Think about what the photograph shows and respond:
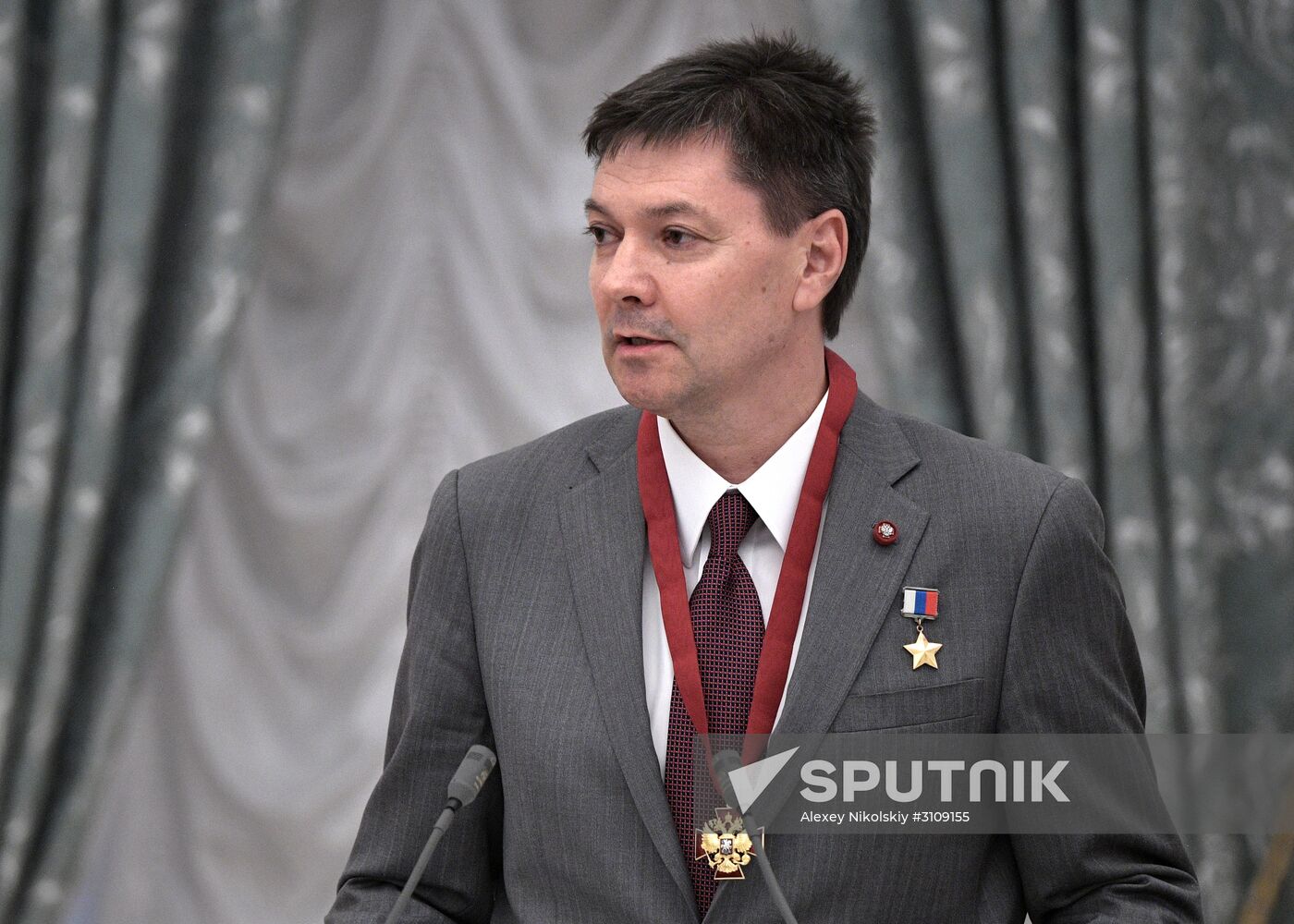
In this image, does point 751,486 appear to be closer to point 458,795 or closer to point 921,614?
point 921,614

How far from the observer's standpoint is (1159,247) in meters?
3.06

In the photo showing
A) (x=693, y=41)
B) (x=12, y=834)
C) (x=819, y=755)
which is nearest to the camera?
(x=819, y=755)

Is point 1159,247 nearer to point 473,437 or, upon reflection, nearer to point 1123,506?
point 1123,506

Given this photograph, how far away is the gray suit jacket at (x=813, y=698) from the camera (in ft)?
5.45

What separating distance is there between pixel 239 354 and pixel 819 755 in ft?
7.05

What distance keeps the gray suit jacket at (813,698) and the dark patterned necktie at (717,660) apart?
4cm

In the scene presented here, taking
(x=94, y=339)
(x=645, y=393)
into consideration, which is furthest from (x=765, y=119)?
(x=94, y=339)

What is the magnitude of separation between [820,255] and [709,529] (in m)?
0.40

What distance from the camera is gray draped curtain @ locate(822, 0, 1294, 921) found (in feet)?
10.0

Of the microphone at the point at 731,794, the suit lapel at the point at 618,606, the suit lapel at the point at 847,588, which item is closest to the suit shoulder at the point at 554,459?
the suit lapel at the point at 618,606

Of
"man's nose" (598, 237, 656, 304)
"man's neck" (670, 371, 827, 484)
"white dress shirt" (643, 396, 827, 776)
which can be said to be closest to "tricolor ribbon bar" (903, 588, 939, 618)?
"white dress shirt" (643, 396, 827, 776)

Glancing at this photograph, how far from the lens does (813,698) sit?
1682 millimetres

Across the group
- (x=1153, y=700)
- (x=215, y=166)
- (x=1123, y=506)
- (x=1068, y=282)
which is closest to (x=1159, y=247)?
(x=1068, y=282)

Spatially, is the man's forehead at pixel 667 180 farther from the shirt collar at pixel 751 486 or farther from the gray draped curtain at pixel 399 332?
the gray draped curtain at pixel 399 332
